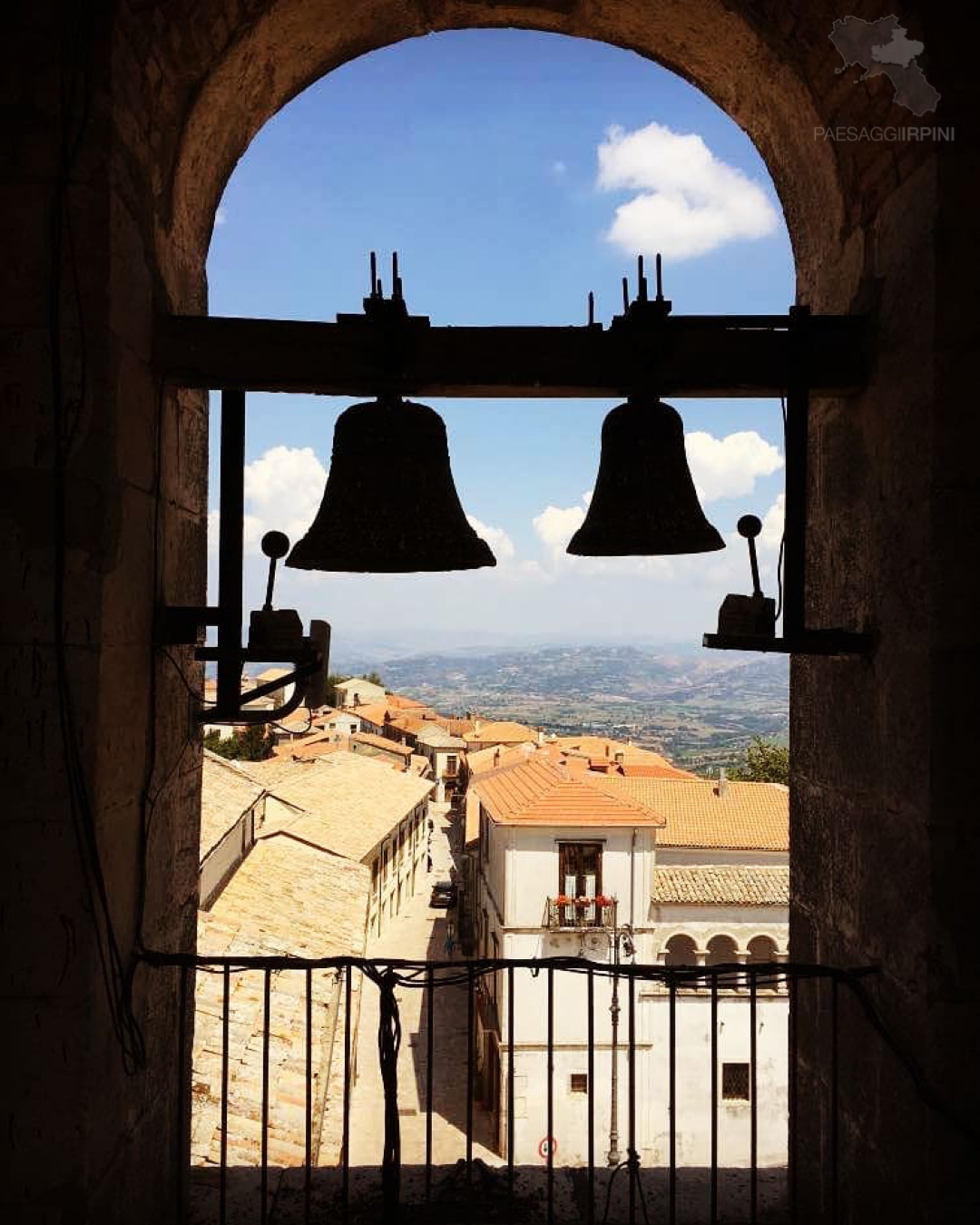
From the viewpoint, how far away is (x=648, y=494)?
2.98 m

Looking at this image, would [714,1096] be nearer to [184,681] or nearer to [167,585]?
[184,681]

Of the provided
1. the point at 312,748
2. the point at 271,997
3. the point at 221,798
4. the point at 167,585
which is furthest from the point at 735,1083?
the point at 312,748

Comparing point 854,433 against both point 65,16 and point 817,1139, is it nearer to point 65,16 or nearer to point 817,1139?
point 817,1139

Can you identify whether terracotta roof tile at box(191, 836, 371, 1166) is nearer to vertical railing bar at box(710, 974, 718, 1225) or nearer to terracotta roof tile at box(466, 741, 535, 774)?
vertical railing bar at box(710, 974, 718, 1225)

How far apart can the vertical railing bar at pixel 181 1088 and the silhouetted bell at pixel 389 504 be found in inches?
61.4

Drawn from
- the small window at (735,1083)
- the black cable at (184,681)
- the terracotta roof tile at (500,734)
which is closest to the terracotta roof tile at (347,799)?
the small window at (735,1083)

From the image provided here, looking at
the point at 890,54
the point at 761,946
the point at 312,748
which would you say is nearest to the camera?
the point at 890,54

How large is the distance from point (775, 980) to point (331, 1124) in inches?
329

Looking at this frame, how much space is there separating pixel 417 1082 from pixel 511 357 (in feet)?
60.7

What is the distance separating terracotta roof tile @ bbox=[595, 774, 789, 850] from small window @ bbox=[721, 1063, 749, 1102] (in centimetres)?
536

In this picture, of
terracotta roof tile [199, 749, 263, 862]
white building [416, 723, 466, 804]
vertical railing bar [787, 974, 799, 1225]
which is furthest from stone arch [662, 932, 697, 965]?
white building [416, 723, 466, 804]

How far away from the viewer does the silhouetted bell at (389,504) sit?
275 cm

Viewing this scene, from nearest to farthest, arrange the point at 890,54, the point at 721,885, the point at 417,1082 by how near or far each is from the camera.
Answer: the point at 890,54 < the point at 417,1082 < the point at 721,885

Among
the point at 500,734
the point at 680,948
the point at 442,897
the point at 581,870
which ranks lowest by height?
the point at 442,897
